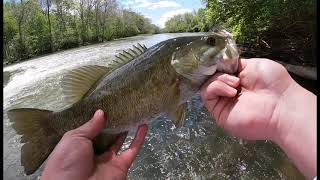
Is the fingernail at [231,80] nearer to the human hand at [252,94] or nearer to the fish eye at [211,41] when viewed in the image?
the human hand at [252,94]

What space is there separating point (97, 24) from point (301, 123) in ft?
221

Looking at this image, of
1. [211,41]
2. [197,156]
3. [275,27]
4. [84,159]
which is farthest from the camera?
[275,27]

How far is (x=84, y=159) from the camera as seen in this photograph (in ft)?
7.98

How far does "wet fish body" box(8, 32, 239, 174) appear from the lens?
2.32m

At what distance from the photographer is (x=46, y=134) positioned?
2.71 metres

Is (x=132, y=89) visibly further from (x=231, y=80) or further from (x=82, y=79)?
(x=231, y=80)

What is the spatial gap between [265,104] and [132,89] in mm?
905

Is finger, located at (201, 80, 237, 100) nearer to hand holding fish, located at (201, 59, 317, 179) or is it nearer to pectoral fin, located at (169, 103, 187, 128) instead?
hand holding fish, located at (201, 59, 317, 179)

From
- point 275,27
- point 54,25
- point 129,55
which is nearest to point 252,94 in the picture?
point 129,55

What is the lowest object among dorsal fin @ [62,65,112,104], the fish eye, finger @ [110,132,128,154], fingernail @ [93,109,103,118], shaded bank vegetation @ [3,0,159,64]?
shaded bank vegetation @ [3,0,159,64]

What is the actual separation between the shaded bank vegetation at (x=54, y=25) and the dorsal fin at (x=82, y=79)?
3616 cm

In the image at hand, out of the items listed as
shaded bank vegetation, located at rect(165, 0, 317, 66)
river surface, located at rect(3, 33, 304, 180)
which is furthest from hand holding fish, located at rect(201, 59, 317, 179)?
shaded bank vegetation, located at rect(165, 0, 317, 66)

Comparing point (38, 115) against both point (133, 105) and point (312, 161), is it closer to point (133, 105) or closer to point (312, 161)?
point (133, 105)

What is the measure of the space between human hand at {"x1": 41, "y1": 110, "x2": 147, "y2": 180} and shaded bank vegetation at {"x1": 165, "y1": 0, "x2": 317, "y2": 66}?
9.42 metres
